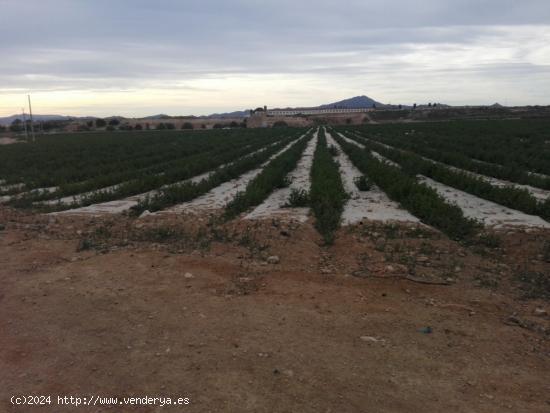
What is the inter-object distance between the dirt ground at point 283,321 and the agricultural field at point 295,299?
0.06ft

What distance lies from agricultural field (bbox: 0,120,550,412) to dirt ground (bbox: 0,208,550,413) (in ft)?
0.06

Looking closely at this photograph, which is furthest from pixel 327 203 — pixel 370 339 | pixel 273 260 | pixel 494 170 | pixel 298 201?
pixel 494 170

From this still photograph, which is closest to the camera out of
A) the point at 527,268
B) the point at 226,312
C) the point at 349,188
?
the point at 226,312

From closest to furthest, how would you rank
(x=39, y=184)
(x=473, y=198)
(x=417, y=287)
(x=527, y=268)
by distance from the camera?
(x=417, y=287) → (x=527, y=268) → (x=473, y=198) → (x=39, y=184)

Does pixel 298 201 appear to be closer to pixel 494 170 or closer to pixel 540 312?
pixel 540 312

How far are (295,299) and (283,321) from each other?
0.55 m

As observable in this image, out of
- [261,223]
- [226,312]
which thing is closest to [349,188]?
[261,223]

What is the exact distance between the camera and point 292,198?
32.5 ft

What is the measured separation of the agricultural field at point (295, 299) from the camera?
345 cm

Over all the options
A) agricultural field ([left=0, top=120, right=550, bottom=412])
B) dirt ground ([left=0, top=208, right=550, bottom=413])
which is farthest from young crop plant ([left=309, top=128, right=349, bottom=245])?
dirt ground ([left=0, top=208, right=550, bottom=413])

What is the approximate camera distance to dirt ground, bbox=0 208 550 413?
333 cm

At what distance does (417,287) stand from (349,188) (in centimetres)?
748

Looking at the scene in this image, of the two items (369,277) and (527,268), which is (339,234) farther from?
(527,268)

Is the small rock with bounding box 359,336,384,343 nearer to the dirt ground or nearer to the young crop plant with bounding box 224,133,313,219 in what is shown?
the dirt ground
